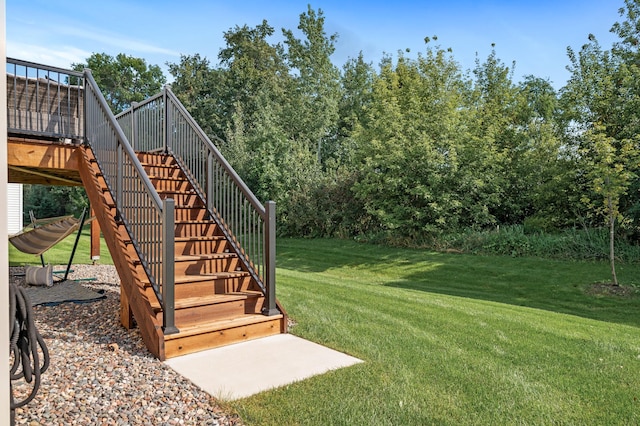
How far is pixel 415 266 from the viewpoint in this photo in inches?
398

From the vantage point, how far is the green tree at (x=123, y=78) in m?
31.2

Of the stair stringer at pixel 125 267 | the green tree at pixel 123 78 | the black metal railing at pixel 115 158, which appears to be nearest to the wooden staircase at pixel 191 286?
the stair stringer at pixel 125 267

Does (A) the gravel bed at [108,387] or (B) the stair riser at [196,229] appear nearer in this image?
(A) the gravel bed at [108,387]

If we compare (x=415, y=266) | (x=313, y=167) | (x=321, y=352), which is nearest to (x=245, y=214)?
(x=321, y=352)

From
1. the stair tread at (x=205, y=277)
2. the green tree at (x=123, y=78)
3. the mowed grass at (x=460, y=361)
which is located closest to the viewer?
the mowed grass at (x=460, y=361)

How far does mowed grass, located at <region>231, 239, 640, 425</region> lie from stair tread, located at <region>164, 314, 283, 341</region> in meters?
0.41

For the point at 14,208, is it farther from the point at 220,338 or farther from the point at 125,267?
the point at 220,338

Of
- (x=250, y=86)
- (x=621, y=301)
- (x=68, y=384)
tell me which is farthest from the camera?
(x=250, y=86)

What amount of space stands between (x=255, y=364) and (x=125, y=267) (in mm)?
1619

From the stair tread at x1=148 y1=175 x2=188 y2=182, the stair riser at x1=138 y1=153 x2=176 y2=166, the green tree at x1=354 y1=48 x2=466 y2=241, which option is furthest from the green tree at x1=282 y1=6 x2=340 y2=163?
the stair tread at x1=148 y1=175 x2=188 y2=182

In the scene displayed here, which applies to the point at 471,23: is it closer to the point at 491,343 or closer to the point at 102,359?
the point at 491,343

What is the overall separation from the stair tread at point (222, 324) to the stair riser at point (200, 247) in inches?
42.2

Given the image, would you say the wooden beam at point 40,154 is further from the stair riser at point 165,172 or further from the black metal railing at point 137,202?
the stair riser at point 165,172

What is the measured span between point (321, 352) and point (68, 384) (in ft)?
6.14
